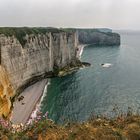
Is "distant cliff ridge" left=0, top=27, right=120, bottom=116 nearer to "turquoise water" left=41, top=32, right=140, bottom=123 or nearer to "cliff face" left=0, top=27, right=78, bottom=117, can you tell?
"cliff face" left=0, top=27, right=78, bottom=117

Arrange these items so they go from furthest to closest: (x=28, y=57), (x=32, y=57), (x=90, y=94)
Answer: (x=32, y=57)
(x=28, y=57)
(x=90, y=94)

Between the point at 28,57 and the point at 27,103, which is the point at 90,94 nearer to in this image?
the point at 27,103

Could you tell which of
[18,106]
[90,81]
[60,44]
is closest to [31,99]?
[18,106]

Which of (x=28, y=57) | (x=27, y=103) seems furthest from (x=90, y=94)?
(x=28, y=57)

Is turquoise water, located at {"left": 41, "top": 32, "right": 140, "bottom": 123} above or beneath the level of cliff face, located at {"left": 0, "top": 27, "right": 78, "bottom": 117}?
beneath

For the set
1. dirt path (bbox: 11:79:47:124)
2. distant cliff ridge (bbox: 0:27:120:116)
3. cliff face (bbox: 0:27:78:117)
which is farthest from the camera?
cliff face (bbox: 0:27:78:117)

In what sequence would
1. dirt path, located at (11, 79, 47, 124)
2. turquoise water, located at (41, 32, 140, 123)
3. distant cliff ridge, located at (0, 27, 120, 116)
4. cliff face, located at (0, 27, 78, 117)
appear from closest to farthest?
dirt path, located at (11, 79, 47, 124) < turquoise water, located at (41, 32, 140, 123) < distant cliff ridge, located at (0, 27, 120, 116) < cliff face, located at (0, 27, 78, 117)

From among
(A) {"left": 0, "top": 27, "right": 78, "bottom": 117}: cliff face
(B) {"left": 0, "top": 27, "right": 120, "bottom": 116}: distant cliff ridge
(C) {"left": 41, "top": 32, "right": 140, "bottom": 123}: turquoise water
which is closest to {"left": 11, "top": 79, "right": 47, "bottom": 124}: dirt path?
(B) {"left": 0, "top": 27, "right": 120, "bottom": 116}: distant cliff ridge

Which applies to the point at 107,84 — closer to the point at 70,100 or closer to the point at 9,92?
the point at 70,100

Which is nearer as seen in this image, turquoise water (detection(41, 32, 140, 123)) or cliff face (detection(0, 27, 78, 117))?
turquoise water (detection(41, 32, 140, 123))
